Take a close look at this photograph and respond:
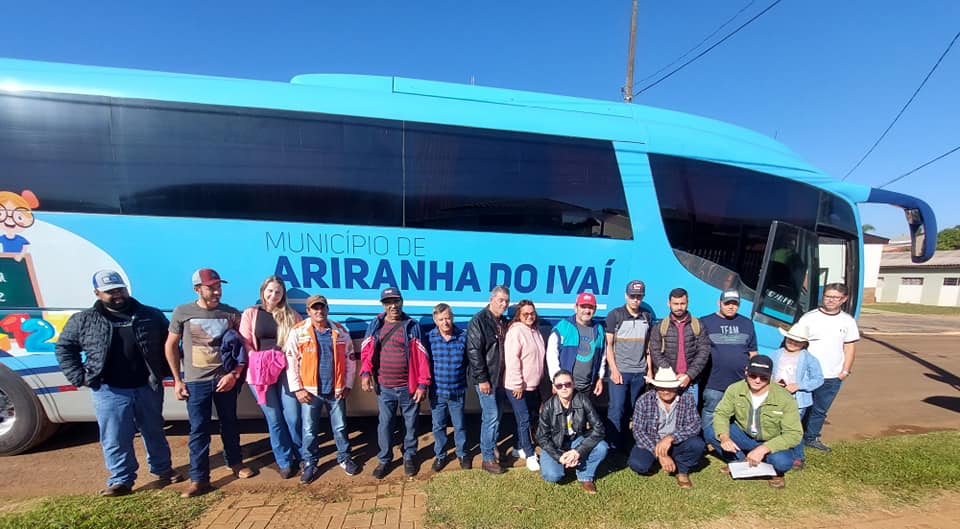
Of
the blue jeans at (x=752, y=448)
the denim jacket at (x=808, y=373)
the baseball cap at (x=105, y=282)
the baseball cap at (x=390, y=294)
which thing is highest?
the baseball cap at (x=105, y=282)

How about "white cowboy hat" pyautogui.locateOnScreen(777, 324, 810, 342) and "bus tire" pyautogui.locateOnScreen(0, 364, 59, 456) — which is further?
"white cowboy hat" pyautogui.locateOnScreen(777, 324, 810, 342)

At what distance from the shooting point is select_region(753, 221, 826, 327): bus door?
157 inches

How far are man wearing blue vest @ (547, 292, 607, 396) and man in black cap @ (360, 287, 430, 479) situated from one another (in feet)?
3.78

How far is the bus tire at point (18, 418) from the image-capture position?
3.26 metres

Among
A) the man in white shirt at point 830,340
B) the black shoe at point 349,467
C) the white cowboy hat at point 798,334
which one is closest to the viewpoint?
the black shoe at point 349,467

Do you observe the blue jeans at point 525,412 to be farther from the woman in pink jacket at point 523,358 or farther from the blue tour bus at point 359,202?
the blue tour bus at point 359,202

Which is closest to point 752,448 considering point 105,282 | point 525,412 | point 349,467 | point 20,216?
point 525,412

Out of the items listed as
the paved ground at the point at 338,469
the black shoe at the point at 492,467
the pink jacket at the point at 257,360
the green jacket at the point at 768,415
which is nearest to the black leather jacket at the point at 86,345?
the pink jacket at the point at 257,360

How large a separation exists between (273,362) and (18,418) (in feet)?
8.13

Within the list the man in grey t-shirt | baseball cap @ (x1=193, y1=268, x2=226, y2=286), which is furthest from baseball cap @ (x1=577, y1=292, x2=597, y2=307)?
baseball cap @ (x1=193, y1=268, x2=226, y2=286)

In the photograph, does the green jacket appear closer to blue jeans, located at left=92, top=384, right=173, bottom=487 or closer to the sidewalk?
the sidewalk

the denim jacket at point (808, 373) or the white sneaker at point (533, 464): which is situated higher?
the denim jacket at point (808, 373)

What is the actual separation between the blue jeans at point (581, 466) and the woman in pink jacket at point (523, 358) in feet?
0.77

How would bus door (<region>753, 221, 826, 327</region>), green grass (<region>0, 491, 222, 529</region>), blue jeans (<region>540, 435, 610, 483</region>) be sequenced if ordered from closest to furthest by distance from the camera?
green grass (<region>0, 491, 222, 529</region>) → blue jeans (<region>540, 435, 610, 483</region>) → bus door (<region>753, 221, 826, 327</region>)
